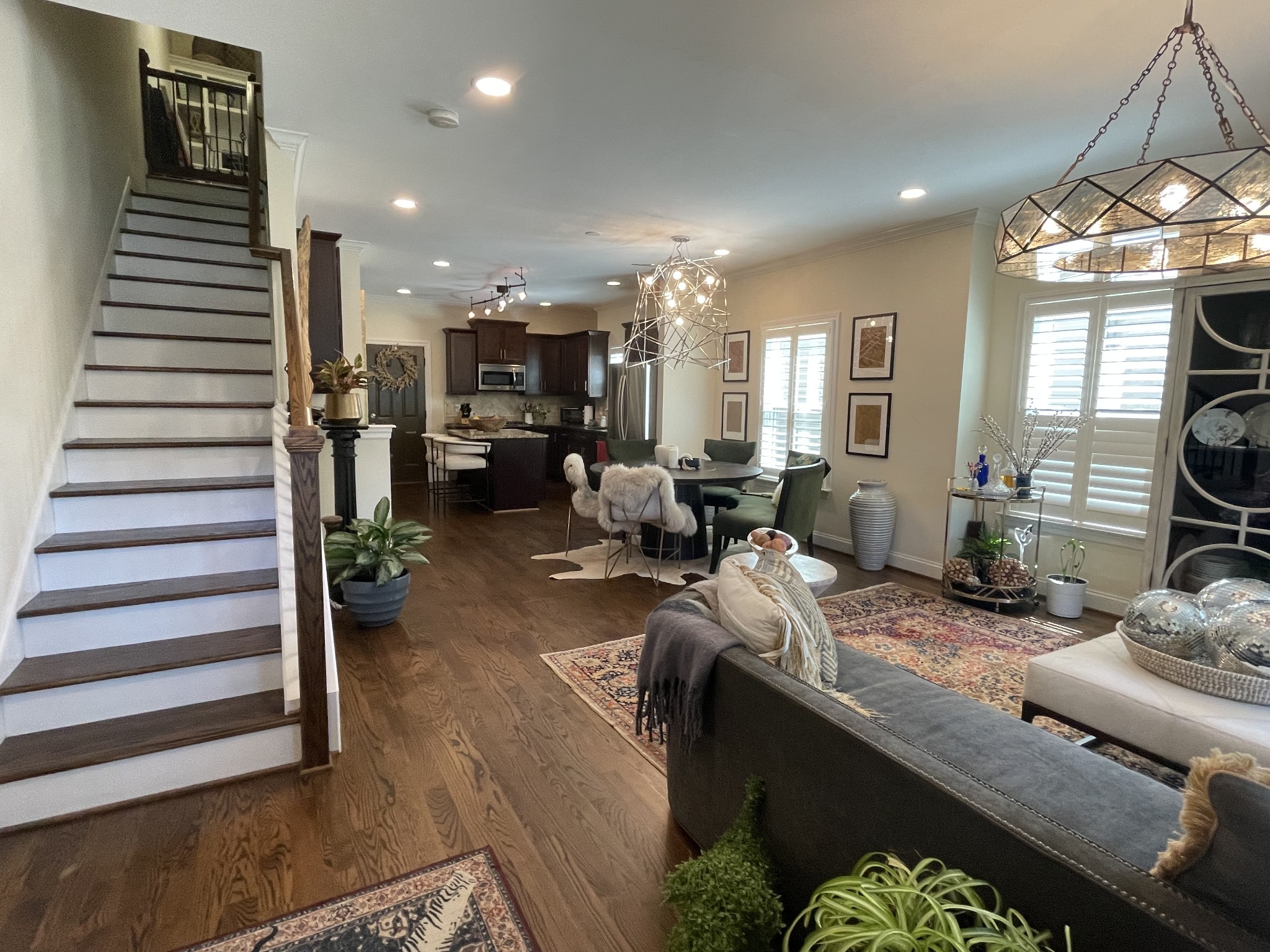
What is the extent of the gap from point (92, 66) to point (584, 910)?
4691 mm

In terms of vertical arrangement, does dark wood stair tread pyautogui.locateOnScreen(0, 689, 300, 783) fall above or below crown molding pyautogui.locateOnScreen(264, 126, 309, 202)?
below

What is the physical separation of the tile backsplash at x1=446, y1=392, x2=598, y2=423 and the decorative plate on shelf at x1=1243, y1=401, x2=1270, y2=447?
24.3 feet

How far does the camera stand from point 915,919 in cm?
85

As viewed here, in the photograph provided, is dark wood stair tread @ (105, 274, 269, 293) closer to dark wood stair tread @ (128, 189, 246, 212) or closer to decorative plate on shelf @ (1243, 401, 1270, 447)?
dark wood stair tread @ (128, 189, 246, 212)

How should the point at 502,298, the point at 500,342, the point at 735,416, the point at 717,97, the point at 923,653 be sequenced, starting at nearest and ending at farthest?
the point at 717,97 < the point at 923,653 < the point at 735,416 < the point at 502,298 < the point at 500,342

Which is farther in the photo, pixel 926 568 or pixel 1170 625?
pixel 926 568

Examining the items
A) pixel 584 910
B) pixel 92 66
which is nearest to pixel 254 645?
pixel 584 910

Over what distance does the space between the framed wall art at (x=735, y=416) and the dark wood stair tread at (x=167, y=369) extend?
438 centimetres

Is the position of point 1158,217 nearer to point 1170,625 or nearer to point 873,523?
point 1170,625

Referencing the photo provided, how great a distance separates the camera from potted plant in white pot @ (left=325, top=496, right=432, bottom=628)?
3502 mm

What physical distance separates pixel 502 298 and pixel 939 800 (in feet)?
23.9

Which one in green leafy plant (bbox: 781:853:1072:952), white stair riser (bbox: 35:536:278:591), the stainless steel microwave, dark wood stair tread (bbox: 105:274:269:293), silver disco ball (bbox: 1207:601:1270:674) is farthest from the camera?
the stainless steel microwave

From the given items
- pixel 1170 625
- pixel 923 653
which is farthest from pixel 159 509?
pixel 1170 625

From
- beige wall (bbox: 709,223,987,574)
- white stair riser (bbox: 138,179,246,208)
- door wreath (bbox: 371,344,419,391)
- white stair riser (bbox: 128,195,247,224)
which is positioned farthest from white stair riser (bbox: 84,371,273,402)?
door wreath (bbox: 371,344,419,391)
